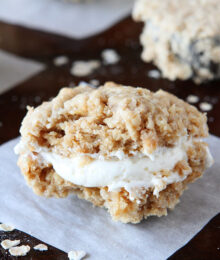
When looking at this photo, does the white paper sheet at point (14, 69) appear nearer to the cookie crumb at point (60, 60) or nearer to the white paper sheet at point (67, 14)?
the cookie crumb at point (60, 60)

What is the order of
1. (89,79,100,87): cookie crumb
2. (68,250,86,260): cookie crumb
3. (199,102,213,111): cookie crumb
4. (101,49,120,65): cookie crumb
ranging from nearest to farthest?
(68,250,86,260): cookie crumb < (199,102,213,111): cookie crumb < (89,79,100,87): cookie crumb < (101,49,120,65): cookie crumb

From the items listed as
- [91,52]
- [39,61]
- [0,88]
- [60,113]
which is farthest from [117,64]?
[60,113]

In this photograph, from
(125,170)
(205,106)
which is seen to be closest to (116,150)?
(125,170)

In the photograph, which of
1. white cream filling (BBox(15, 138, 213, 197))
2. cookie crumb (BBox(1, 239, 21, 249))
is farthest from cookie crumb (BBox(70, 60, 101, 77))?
cookie crumb (BBox(1, 239, 21, 249))

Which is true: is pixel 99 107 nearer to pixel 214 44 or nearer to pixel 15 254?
pixel 15 254

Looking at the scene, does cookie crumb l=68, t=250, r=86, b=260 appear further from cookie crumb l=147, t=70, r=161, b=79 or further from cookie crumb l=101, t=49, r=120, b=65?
cookie crumb l=101, t=49, r=120, b=65

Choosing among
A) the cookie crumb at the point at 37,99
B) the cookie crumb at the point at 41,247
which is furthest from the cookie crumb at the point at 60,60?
the cookie crumb at the point at 41,247
